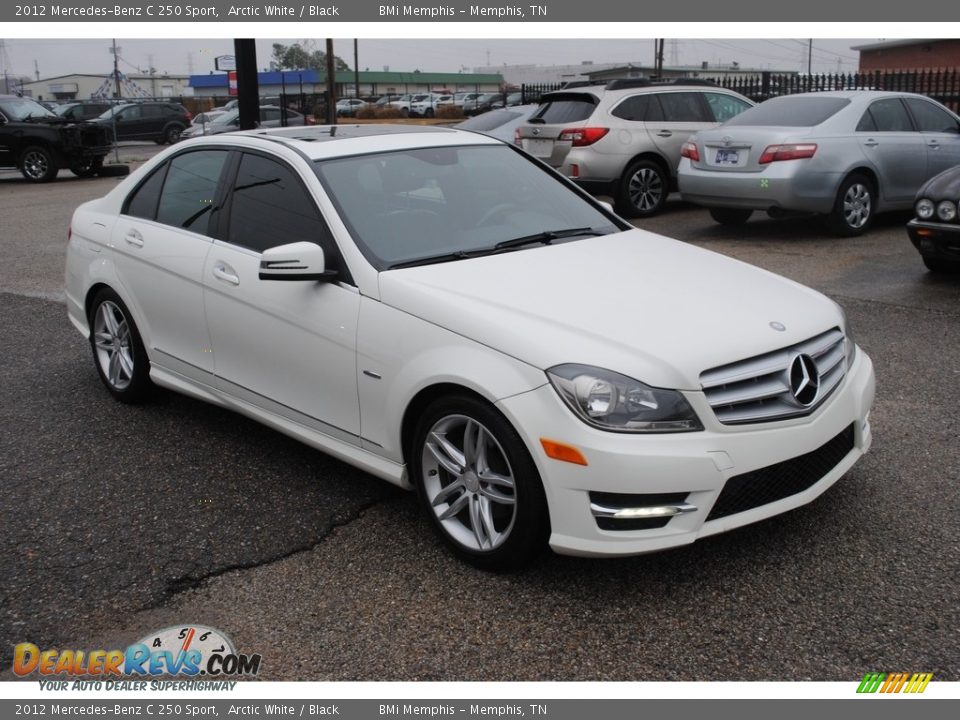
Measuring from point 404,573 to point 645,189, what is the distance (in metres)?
9.95

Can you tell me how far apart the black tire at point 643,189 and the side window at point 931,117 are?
312cm

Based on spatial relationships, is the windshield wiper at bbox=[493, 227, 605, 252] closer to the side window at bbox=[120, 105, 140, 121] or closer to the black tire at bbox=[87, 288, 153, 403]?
the black tire at bbox=[87, 288, 153, 403]

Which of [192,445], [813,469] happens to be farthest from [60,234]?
[813,469]

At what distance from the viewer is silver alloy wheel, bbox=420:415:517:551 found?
3709 mm

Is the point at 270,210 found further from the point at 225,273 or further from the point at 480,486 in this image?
the point at 480,486

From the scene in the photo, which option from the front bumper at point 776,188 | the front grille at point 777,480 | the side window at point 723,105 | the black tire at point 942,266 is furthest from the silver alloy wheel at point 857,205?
the front grille at point 777,480

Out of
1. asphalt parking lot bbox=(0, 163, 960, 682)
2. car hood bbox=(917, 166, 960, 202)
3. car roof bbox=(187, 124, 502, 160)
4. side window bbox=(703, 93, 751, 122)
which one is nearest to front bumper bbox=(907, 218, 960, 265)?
car hood bbox=(917, 166, 960, 202)

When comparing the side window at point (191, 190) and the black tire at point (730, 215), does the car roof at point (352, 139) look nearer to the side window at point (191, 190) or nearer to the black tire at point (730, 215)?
the side window at point (191, 190)

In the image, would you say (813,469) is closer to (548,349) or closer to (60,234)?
(548,349)

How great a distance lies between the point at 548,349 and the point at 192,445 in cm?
249

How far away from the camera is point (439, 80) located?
383 ft

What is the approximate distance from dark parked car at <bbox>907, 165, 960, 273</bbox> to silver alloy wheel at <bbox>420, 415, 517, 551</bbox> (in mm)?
5738

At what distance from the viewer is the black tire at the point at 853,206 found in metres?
10.7

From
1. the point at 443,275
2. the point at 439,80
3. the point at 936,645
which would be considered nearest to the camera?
the point at 936,645
